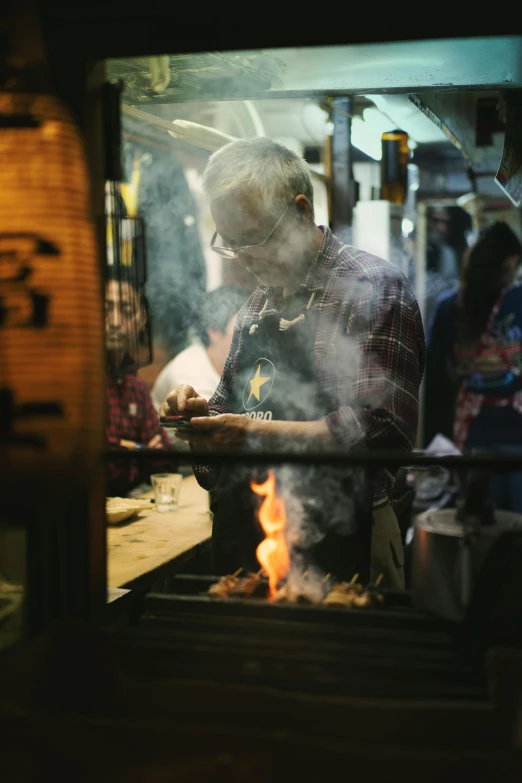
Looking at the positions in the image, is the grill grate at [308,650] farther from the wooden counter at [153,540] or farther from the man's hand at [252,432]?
the wooden counter at [153,540]

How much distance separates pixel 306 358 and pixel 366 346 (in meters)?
0.38

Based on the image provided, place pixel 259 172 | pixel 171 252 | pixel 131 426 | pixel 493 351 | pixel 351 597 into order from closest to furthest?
pixel 351 597 → pixel 259 172 → pixel 131 426 → pixel 493 351 → pixel 171 252

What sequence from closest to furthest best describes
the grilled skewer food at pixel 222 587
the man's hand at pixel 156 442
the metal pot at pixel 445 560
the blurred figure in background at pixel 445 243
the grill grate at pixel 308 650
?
the grill grate at pixel 308 650
the grilled skewer food at pixel 222 587
the metal pot at pixel 445 560
the man's hand at pixel 156 442
the blurred figure in background at pixel 445 243

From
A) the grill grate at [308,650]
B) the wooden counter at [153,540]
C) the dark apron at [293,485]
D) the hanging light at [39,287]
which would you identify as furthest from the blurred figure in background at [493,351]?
the hanging light at [39,287]

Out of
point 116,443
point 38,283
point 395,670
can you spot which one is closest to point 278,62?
point 38,283

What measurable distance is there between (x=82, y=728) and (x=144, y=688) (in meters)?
0.21

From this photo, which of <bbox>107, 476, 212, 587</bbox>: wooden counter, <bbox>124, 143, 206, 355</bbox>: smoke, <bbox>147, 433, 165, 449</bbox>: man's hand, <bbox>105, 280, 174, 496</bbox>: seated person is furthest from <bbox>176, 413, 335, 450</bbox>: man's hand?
<bbox>124, 143, 206, 355</bbox>: smoke

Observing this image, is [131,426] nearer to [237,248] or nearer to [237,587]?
[237,248]

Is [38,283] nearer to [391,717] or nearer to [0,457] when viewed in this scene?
[0,457]

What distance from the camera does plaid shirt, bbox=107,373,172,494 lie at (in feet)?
20.7

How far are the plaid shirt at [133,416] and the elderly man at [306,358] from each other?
240 cm

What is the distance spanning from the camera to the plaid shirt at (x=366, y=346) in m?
3.30

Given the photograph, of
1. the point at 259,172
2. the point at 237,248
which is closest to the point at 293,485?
the point at 237,248

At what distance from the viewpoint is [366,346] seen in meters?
3.37
